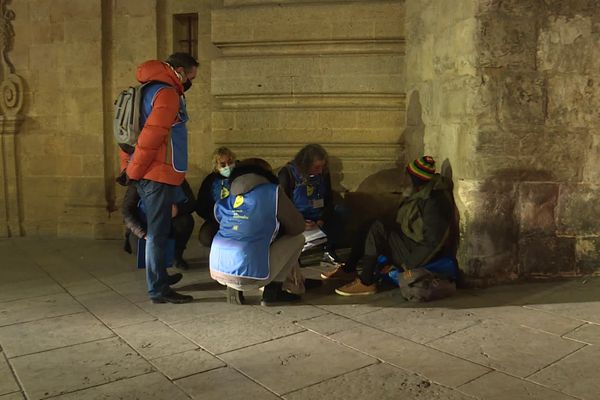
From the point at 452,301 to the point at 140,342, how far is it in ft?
7.10

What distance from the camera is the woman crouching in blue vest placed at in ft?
13.2

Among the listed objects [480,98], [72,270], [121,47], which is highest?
[121,47]

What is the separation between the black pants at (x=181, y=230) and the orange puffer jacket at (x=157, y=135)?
132 centimetres

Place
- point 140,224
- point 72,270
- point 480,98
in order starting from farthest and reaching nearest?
point 72,270, point 140,224, point 480,98

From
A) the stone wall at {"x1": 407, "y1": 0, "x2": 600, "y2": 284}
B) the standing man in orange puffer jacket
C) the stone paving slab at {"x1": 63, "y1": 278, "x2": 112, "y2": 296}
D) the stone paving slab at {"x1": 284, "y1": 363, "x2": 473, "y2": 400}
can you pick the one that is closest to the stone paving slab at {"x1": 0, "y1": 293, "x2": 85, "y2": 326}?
the stone paving slab at {"x1": 63, "y1": 278, "x2": 112, "y2": 296}

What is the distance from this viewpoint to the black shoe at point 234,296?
430 cm

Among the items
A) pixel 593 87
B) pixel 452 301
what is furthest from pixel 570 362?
pixel 593 87

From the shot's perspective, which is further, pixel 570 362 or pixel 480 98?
pixel 480 98

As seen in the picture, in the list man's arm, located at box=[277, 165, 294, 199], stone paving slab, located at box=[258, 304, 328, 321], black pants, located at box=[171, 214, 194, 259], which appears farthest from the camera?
black pants, located at box=[171, 214, 194, 259]

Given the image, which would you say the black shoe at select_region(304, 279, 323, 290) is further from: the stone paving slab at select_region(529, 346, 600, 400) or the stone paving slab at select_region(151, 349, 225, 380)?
the stone paving slab at select_region(529, 346, 600, 400)

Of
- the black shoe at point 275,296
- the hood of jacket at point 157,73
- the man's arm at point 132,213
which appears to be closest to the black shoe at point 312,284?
the black shoe at point 275,296

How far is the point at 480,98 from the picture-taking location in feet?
14.9

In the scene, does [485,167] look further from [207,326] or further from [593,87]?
[207,326]

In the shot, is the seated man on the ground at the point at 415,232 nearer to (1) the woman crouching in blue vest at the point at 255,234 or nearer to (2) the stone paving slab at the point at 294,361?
(1) the woman crouching in blue vest at the point at 255,234
